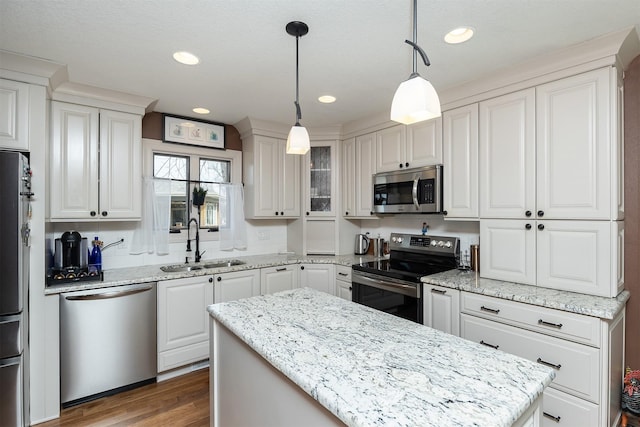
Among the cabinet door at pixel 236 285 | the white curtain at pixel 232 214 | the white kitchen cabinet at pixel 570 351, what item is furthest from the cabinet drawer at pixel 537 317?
the white curtain at pixel 232 214

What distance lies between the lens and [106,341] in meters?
2.39

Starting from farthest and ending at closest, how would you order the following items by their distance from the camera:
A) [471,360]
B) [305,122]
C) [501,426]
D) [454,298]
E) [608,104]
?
1. [305,122]
2. [454,298]
3. [608,104]
4. [471,360]
5. [501,426]

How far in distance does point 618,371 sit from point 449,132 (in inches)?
77.6

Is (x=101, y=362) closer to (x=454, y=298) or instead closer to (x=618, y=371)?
(x=454, y=298)

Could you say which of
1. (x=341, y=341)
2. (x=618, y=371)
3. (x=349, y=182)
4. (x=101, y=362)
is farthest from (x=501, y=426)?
(x=349, y=182)

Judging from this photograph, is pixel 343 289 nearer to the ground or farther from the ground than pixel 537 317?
nearer to the ground

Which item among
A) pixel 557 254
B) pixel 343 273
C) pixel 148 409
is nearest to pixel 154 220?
pixel 148 409

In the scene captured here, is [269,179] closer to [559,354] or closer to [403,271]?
[403,271]

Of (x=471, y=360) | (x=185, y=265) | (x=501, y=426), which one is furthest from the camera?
(x=185, y=265)

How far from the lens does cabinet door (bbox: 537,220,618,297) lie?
187 cm

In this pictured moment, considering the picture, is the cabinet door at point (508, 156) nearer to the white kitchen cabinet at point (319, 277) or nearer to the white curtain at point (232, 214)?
the white kitchen cabinet at point (319, 277)

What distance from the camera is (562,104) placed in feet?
6.68

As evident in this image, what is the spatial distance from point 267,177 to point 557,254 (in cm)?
272

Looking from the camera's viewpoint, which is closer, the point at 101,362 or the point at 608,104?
the point at 608,104
